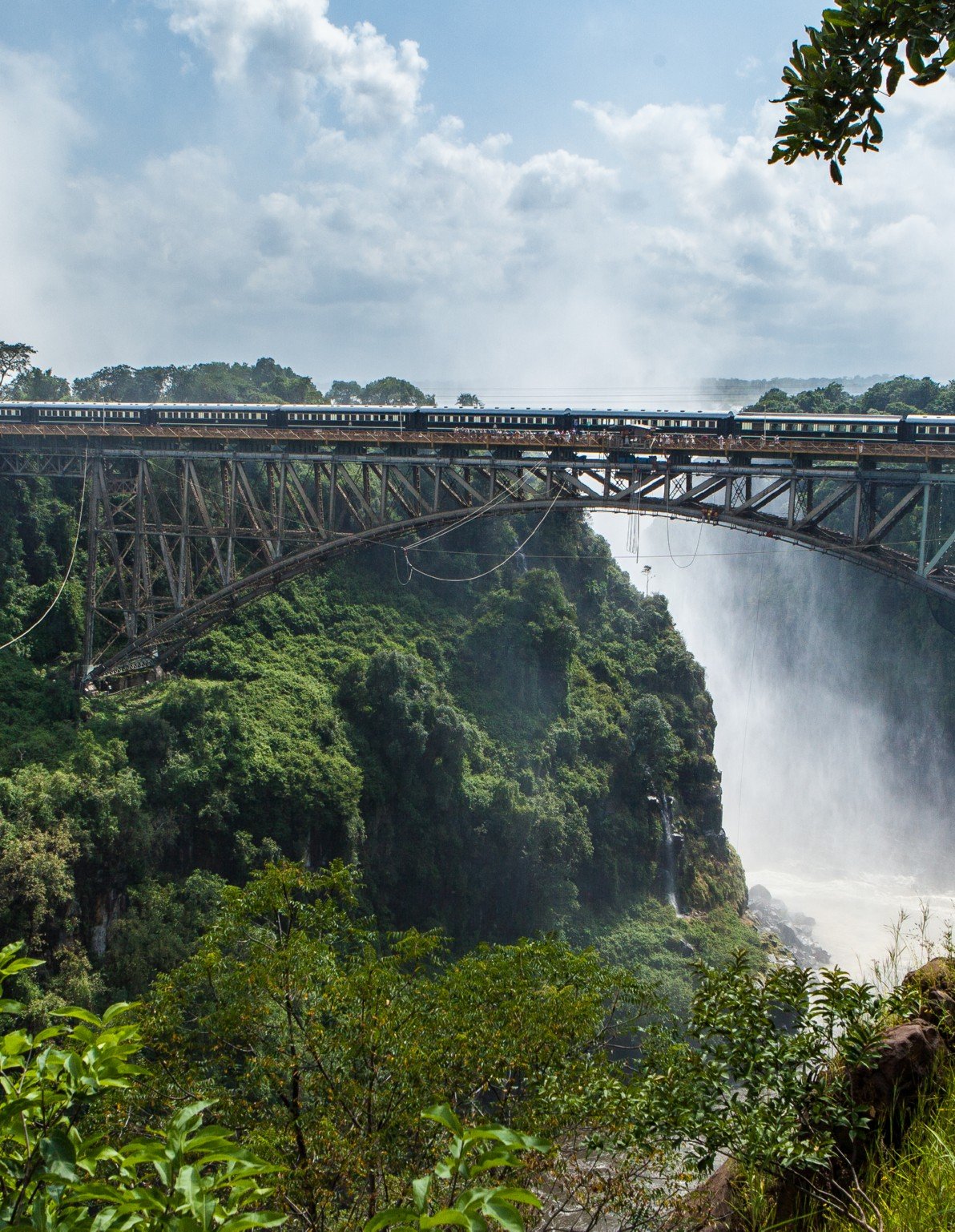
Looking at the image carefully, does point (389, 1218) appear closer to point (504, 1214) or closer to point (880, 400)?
point (504, 1214)

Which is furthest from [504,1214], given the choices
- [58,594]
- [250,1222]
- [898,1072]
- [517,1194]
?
[58,594]

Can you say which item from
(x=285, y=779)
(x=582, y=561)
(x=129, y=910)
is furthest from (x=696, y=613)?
(x=129, y=910)

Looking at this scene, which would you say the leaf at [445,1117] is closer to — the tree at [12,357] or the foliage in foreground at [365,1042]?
the foliage in foreground at [365,1042]

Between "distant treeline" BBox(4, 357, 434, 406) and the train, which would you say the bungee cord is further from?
the train

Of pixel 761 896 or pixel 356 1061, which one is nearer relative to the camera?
pixel 356 1061

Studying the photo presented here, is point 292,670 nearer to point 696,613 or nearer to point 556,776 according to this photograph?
point 556,776

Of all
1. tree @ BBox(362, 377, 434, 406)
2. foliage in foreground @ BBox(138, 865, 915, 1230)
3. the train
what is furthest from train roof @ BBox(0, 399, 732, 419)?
tree @ BBox(362, 377, 434, 406)
